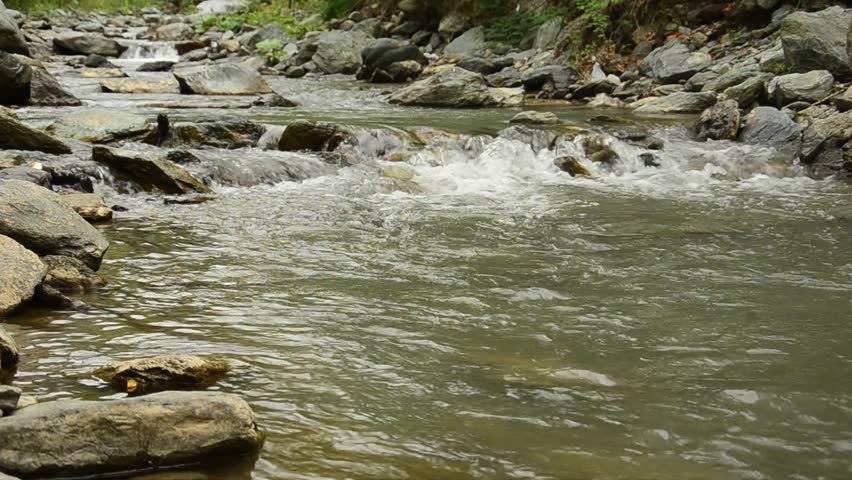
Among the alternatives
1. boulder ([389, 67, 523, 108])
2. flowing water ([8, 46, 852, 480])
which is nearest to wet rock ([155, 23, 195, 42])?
boulder ([389, 67, 523, 108])

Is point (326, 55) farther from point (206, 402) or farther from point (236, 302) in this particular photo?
point (206, 402)

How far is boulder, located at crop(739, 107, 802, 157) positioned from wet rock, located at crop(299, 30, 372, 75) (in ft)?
34.1

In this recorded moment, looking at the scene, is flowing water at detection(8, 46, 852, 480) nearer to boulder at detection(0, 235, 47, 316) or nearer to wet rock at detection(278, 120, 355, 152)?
boulder at detection(0, 235, 47, 316)

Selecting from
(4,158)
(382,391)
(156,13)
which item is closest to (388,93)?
(4,158)

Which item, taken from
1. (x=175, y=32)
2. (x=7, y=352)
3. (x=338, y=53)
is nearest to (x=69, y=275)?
(x=7, y=352)

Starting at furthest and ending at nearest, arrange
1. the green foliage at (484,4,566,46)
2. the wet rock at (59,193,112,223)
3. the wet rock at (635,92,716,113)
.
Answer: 1. the green foliage at (484,4,566,46)
2. the wet rock at (635,92,716,113)
3. the wet rock at (59,193,112,223)

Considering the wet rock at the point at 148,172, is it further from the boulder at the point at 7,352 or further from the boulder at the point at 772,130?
the boulder at the point at 772,130

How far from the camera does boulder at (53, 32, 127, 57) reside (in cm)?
2172

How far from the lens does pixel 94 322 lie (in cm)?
426

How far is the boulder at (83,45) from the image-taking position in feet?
71.3

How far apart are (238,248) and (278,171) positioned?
123 inches

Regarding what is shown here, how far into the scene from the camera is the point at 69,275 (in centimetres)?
480

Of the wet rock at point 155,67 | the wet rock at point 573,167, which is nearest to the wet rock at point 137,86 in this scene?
the wet rock at point 155,67

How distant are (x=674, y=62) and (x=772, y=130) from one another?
167 inches
